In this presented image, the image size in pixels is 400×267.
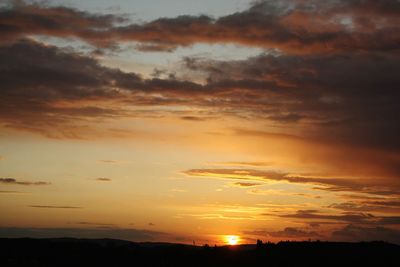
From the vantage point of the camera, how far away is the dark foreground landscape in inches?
2394

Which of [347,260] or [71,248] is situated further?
[71,248]

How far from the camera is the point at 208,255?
6556 cm

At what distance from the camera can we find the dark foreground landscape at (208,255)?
60812 millimetres

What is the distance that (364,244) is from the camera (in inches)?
2527

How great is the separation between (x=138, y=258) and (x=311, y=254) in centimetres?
1820

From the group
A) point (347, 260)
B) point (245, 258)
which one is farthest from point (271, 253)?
point (347, 260)

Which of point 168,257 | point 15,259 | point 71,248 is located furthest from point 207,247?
point 15,259

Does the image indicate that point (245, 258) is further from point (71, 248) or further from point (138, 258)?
point (71, 248)

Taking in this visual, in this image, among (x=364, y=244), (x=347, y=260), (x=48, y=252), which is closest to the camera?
(x=347, y=260)

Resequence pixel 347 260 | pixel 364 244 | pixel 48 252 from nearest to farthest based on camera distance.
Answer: pixel 347 260 → pixel 364 244 → pixel 48 252

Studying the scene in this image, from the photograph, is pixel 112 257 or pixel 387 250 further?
pixel 112 257

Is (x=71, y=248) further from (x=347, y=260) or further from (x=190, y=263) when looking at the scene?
(x=347, y=260)

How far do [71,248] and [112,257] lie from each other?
18.2ft

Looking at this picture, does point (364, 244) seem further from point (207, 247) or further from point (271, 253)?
point (207, 247)
